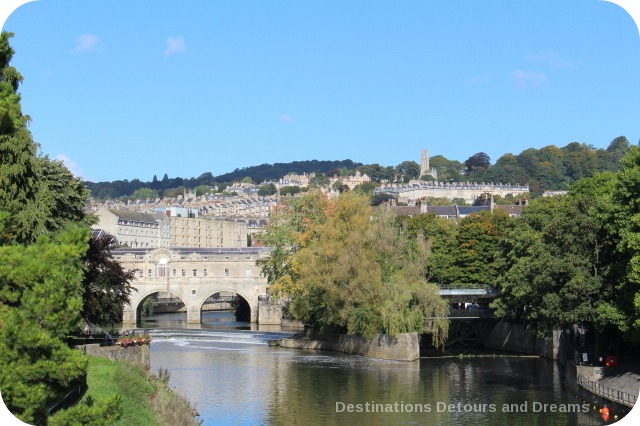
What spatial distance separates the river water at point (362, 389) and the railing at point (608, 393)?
759 millimetres

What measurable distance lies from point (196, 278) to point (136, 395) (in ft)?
193

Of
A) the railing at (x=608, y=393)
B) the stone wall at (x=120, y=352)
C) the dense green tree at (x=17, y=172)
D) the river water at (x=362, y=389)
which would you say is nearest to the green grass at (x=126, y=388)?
the river water at (x=362, y=389)

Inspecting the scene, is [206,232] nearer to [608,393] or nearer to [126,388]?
[608,393]

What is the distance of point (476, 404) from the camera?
37.3 meters

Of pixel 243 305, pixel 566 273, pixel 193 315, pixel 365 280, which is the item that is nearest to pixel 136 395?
pixel 566 273

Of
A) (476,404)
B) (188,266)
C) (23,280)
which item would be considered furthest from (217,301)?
(23,280)

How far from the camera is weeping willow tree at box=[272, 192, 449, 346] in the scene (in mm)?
51531

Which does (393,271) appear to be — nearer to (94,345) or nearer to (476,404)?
(476,404)

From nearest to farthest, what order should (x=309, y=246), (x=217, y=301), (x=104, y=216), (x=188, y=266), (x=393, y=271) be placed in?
(x=393, y=271)
(x=309, y=246)
(x=188, y=266)
(x=217, y=301)
(x=104, y=216)

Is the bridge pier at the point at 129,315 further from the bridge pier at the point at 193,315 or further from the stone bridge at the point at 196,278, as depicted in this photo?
the bridge pier at the point at 193,315

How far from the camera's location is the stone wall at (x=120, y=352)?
36.8 metres

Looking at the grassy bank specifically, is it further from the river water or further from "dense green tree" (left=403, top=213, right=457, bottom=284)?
"dense green tree" (left=403, top=213, right=457, bottom=284)

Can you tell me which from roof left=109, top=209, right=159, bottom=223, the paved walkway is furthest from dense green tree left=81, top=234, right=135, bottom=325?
roof left=109, top=209, right=159, bottom=223

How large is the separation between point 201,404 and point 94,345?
4.79 m
